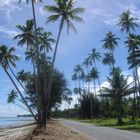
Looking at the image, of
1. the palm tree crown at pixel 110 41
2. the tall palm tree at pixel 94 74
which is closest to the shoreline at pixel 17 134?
the palm tree crown at pixel 110 41

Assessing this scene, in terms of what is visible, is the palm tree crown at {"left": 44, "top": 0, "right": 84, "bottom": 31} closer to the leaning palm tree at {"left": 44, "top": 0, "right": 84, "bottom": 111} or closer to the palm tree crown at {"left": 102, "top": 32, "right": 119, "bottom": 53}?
the leaning palm tree at {"left": 44, "top": 0, "right": 84, "bottom": 111}

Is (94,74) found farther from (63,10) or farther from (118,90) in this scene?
(63,10)

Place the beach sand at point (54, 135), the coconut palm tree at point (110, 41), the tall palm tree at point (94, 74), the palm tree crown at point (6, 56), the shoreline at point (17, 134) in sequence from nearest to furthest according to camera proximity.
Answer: the beach sand at point (54, 135)
the shoreline at point (17, 134)
the palm tree crown at point (6, 56)
the coconut palm tree at point (110, 41)
the tall palm tree at point (94, 74)

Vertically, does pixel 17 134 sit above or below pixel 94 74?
below

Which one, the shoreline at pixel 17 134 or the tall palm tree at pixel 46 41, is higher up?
the tall palm tree at pixel 46 41

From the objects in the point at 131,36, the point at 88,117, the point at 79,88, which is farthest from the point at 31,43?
the point at 79,88

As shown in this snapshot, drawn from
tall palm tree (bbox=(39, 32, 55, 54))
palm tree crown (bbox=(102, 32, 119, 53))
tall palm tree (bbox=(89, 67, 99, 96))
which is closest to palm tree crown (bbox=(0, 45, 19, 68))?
tall palm tree (bbox=(39, 32, 55, 54))

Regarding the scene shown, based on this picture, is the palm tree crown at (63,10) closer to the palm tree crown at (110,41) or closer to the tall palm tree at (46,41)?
the tall palm tree at (46,41)

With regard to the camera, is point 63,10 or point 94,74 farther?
point 94,74

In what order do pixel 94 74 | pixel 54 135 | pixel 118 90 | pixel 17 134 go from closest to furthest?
pixel 54 135 → pixel 17 134 → pixel 118 90 → pixel 94 74

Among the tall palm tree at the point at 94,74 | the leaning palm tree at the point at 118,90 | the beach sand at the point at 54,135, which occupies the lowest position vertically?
the beach sand at the point at 54,135

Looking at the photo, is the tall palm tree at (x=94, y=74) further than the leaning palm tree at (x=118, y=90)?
Yes

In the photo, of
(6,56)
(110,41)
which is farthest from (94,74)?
(6,56)

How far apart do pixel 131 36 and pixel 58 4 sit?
2884cm
